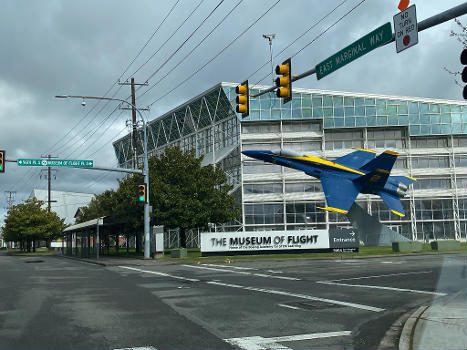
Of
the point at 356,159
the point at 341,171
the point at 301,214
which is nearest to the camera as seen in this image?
the point at 341,171

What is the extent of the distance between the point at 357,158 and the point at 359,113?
797 inches

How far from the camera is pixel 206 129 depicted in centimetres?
6406

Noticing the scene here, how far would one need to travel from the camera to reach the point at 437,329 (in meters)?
7.23

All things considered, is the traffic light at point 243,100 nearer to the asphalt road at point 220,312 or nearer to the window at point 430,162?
the asphalt road at point 220,312

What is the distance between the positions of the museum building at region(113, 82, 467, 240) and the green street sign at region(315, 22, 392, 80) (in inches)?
1685

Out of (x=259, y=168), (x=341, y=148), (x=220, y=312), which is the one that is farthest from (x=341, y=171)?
(x=220, y=312)

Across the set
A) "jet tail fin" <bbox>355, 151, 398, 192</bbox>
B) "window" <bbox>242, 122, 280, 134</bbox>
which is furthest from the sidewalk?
"window" <bbox>242, 122, 280, 134</bbox>

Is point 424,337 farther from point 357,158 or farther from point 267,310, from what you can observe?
point 357,158

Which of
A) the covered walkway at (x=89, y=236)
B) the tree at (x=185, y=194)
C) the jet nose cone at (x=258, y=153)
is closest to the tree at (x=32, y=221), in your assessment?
the covered walkway at (x=89, y=236)

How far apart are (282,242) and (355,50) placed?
24.0 meters

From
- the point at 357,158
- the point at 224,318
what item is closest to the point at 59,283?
the point at 224,318

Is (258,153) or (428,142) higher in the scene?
(428,142)

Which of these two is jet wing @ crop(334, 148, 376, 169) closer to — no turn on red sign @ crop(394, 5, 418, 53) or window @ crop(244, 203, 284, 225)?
window @ crop(244, 203, 284, 225)

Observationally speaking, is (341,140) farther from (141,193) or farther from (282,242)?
(141,193)
